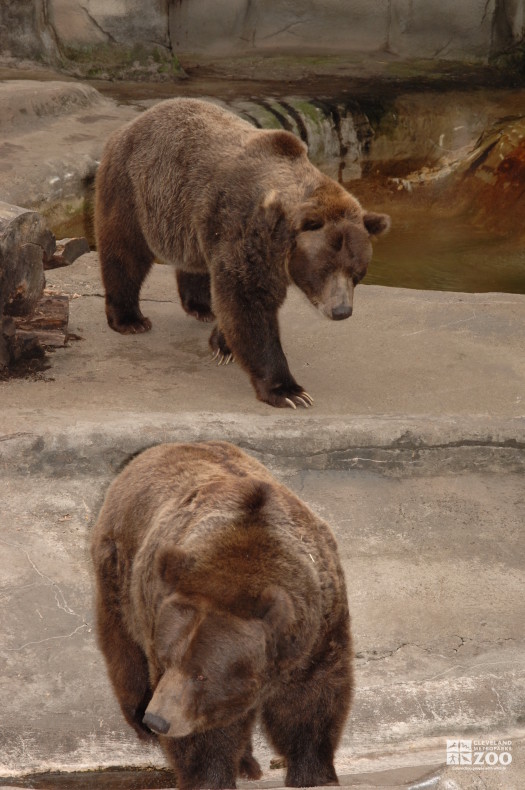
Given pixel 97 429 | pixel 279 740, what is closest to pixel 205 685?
pixel 279 740

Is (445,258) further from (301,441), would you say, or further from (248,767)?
(248,767)

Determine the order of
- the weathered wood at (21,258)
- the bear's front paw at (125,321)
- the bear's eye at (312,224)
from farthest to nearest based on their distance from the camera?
the bear's front paw at (125,321)
the weathered wood at (21,258)
the bear's eye at (312,224)

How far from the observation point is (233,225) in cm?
655

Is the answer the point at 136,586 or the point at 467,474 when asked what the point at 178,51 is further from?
the point at 136,586

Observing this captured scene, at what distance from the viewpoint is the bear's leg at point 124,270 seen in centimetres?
745

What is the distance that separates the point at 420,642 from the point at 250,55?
1302 cm

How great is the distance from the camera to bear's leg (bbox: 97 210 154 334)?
7.45 m

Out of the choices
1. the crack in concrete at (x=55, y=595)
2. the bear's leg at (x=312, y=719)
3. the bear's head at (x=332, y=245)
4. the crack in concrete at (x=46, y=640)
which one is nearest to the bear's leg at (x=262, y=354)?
the bear's head at (x=332, y=245)

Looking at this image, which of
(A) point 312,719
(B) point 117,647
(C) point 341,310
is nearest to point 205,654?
(A) point 312,719

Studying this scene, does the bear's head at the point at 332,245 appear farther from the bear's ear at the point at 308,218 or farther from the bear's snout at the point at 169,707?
the bear's snout at the point at 169,707

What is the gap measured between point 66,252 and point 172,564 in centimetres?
495

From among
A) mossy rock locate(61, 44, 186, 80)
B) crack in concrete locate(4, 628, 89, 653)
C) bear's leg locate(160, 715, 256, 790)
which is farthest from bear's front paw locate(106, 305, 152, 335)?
mossy rock locate(61, 44, 186, 80)

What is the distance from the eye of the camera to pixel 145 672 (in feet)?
12.4

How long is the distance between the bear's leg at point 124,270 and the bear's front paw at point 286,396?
4.46 ft
